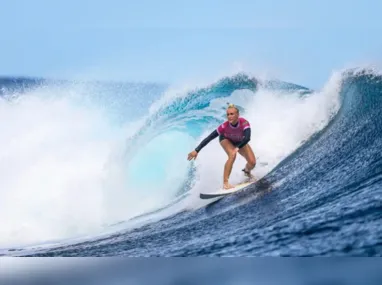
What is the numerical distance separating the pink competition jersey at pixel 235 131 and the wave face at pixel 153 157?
0.24 ft

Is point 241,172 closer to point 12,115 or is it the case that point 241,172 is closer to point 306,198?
point 306,198

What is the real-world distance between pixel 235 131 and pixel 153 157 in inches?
21.9

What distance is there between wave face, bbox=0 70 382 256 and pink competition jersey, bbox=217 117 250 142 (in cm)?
7

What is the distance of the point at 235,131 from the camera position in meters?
3.45

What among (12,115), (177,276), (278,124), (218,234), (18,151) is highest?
(12,115)

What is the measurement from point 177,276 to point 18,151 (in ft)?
4.73

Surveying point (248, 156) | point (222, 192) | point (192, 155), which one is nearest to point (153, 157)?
point (192, 155)

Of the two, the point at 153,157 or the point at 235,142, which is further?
the point at 153,157

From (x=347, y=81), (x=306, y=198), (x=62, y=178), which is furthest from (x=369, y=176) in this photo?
(x=62, y=178)

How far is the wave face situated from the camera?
3395 mm

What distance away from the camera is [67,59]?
3527mm

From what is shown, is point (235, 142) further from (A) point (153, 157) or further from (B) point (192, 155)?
(A) point (153, 157)

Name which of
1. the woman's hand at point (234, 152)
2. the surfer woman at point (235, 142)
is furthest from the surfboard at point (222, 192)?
the woman's hand at point (234, 152)

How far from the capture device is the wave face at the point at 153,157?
11.1 ft
